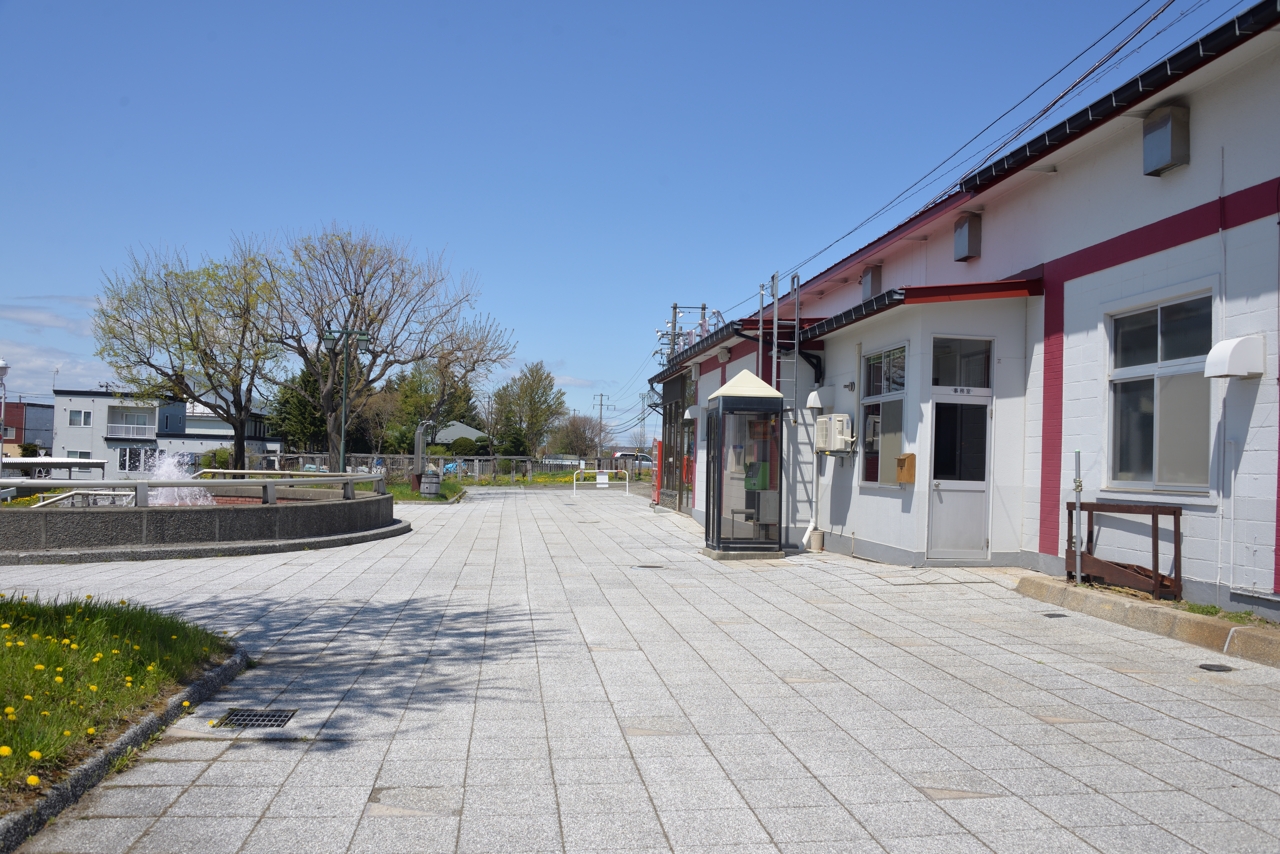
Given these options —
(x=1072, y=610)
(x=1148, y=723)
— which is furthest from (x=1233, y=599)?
(x=1148, y=723)

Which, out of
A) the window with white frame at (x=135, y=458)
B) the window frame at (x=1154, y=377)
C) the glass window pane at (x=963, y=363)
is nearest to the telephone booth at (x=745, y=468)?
the glass window pane at (x=963, y=363)

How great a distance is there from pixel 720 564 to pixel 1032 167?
271 inches

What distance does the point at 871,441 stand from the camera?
13562 mm

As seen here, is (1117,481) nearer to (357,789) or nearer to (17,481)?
(357,789)

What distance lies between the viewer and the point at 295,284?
30.4 metres

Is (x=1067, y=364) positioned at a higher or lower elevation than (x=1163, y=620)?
higher

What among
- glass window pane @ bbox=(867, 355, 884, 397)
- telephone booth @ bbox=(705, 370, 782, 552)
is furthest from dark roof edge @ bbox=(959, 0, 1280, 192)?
telephone booth @ bbox=(705, 370, 782, 552)

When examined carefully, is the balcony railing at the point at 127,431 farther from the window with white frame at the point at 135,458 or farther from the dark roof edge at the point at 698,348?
the dark roof edge at the point at 698,348

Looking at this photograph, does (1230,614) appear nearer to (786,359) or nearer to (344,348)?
(786,359)

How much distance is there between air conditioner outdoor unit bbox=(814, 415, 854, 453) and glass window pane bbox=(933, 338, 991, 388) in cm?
219

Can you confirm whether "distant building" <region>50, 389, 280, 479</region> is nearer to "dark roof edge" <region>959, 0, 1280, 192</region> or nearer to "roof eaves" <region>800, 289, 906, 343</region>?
"roof eaves" <region>800, 289, 906, 343</region>

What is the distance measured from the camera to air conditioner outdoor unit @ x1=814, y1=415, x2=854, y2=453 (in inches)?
549

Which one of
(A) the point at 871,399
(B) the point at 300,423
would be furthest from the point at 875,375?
(B) the point at 300,423

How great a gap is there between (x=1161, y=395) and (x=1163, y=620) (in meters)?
2.48
